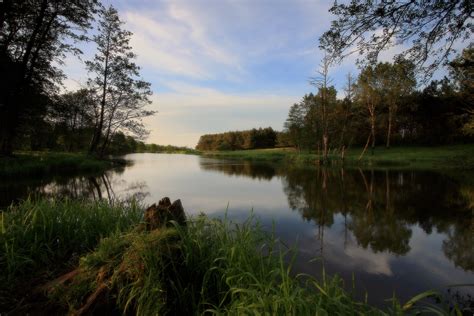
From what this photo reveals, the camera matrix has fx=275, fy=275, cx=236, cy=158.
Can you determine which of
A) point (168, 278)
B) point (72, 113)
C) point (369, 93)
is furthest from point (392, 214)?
point (369, 93)

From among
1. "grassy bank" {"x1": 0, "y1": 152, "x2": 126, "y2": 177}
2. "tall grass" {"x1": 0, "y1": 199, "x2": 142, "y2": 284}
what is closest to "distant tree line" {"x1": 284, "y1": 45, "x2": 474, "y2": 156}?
"grassy bank" {"x1": 0, "y1": 152, "x2": 126, "y2": 177}

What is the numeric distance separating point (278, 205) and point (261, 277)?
7100mm

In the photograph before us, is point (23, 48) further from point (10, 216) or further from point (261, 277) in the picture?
point (261, 277)

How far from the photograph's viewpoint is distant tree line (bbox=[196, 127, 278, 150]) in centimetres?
8481

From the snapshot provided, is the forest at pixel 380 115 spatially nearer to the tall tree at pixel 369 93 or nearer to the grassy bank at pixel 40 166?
the tall tree at pixel 369 93

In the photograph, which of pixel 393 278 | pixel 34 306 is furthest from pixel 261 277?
pixel 393 278

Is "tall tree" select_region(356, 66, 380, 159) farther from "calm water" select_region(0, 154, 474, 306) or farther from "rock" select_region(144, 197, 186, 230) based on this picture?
"rock" select_region(144, 197, 186, 230)

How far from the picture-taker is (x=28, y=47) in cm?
1476

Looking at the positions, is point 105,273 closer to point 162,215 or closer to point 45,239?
point 162,215

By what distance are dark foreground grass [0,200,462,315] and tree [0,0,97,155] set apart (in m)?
14.0

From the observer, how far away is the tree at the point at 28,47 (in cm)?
1384

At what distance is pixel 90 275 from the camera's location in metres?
3.02

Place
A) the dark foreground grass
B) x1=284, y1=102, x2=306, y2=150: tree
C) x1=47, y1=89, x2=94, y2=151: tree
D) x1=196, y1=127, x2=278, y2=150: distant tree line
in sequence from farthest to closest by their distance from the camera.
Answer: x1=196, y1=127, x2=278, y2=150: distant tree line, x1=284, y1=102, x2=306, y2=150: tree, x1=47, y1=89, x2=94, y2=151: tree, the dark foreground grass

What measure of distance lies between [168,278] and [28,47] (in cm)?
1734
